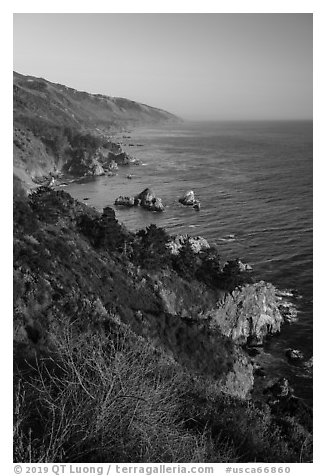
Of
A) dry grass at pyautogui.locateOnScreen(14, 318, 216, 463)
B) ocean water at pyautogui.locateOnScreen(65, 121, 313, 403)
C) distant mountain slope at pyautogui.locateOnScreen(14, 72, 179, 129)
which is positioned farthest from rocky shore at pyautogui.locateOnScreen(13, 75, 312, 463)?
ocean water at pyautogui.locateOnScreen(65, 121, 313, 403)

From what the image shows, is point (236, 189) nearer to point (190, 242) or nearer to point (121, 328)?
point (190, 242)

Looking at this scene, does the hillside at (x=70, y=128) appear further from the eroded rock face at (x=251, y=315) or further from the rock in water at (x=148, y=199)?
the eroded rock face at (x=251, y=315)

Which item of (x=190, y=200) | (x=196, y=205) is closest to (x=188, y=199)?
(x=190, y=200)

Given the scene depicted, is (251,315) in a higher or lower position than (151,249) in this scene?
lower

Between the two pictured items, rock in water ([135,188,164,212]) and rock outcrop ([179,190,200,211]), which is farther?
rock outcrop ([179,190,200,211])

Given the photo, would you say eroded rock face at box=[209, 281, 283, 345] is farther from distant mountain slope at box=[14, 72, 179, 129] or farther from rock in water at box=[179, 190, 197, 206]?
distant mountain slope at box=[14, 72, 179, 129]

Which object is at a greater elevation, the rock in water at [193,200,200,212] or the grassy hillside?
the rock in water at [193,200,200,212]
